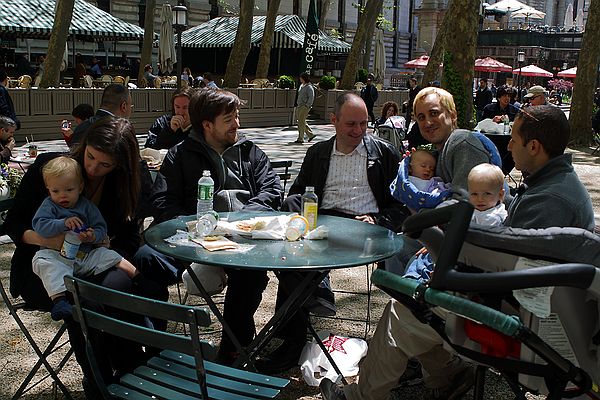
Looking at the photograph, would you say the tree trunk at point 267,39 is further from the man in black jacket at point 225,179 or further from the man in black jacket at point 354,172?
the man in black jacket at point 225,179

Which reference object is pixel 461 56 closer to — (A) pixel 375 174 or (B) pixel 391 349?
(A) pixel 375 174

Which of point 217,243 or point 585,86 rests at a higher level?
point 585,86

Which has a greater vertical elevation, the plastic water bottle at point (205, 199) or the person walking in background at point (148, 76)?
the person walking in background at point (148, 76)

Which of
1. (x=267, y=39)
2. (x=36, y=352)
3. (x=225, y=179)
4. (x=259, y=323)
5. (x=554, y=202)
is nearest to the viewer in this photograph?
(x=554, y=202)

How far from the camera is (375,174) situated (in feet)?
15.0

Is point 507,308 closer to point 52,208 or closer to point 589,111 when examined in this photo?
point 52,208

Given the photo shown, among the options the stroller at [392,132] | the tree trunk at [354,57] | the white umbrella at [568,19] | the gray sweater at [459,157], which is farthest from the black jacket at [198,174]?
the white umbrella at [568,19]

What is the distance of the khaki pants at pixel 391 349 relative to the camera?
9.95 ft

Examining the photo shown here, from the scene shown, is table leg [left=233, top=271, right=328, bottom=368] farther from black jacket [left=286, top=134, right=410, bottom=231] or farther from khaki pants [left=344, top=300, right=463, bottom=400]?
black jacket [left=286, top=134, right=410, bottom=231]

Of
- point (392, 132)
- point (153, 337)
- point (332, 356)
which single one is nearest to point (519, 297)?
point (153, 337)

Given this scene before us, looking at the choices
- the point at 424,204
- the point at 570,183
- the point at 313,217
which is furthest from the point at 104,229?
the point at 570,183

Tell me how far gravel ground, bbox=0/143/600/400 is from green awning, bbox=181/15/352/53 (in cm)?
2524

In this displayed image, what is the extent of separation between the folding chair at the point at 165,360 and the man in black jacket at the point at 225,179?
1001 millimetres

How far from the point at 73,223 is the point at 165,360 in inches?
35.0
